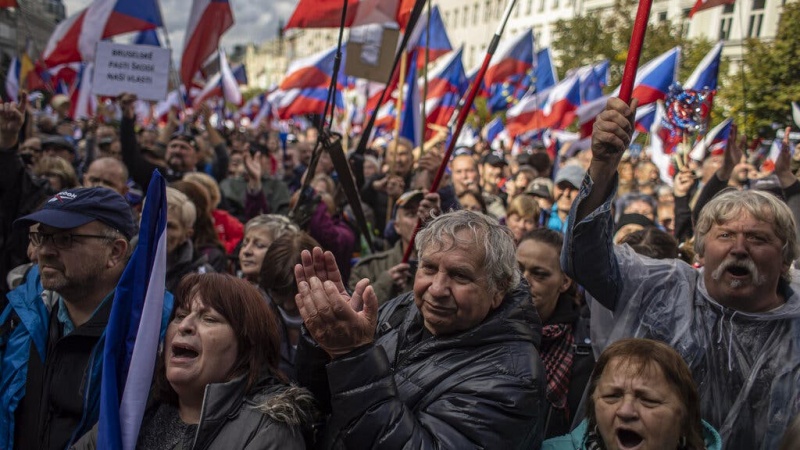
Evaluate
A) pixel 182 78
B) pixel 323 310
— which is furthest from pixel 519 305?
pixel 182 78

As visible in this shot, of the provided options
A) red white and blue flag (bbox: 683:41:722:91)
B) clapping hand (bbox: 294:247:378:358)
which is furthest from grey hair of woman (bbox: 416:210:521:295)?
red white and blue flag (bbox: 683:41:722:91)

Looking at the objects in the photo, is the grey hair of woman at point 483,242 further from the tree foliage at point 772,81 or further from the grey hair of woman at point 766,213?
the tree foliage at point 772,81

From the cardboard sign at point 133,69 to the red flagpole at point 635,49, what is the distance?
18.9 ft

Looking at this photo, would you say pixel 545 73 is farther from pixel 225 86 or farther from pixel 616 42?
pixel 616 42

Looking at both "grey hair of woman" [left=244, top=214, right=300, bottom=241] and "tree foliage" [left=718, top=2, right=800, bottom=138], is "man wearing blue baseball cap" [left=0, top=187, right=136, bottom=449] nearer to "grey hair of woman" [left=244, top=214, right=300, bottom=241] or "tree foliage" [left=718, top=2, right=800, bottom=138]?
"grey hair of woman" [left=244, top=214, right=300, bottom=241]

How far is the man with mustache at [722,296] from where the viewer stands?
2336 millimetres

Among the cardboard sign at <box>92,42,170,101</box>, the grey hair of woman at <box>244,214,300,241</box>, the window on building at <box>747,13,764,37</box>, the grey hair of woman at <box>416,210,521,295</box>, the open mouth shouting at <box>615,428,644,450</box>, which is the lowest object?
the open mouth shouting at <box>615,428,644,450</box>

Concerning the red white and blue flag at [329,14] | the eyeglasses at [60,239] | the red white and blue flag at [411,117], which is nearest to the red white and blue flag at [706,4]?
the red white and blue flag at [329,14]

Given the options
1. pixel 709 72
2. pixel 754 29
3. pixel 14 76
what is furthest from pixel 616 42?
pixel 14 76

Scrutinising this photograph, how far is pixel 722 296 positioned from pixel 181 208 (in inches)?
108

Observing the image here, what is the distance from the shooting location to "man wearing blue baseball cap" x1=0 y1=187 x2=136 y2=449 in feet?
8.19

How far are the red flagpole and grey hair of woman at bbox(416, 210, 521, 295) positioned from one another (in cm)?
59

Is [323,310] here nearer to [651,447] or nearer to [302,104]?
[651,447]

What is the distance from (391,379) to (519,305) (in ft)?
1.90
